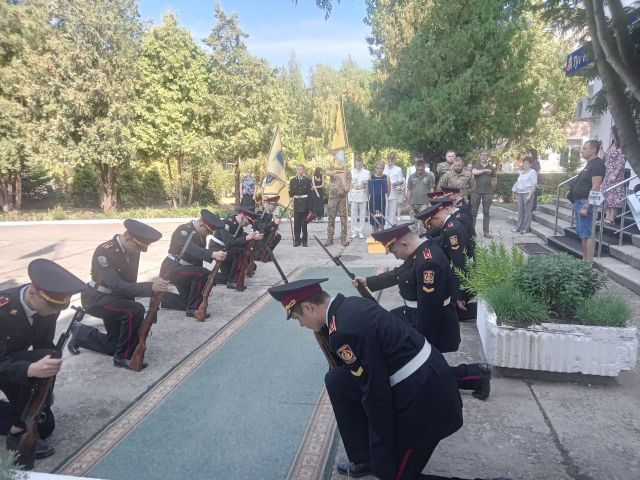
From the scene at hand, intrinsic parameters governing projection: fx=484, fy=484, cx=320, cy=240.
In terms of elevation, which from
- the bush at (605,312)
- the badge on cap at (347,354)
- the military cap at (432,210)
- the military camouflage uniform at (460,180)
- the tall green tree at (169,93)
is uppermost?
the tall green tree at (169,93)

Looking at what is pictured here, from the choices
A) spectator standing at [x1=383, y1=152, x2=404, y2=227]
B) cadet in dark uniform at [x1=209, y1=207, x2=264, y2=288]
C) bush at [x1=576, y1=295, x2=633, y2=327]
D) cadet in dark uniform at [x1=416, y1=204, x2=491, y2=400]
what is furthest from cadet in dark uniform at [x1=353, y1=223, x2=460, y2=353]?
spectator standing at [x1=383, y1=152, x2=404, y2=227]

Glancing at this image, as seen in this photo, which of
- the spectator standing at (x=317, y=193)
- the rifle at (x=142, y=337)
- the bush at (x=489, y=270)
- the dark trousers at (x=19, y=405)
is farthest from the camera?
the spectator standing at (x=317, y=193)

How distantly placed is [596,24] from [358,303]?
69.4 inches

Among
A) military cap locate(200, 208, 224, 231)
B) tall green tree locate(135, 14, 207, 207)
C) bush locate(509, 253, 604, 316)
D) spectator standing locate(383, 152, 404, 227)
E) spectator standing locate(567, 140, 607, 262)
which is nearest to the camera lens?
bush locate(509, 253, 604, 316)

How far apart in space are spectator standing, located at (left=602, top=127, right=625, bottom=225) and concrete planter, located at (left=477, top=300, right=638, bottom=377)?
227 inches

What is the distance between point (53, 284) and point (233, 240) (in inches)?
163

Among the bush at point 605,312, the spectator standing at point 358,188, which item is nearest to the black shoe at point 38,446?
the bush at point 605,312

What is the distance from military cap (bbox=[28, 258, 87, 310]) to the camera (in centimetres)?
319

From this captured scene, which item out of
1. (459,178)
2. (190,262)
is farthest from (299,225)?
(190,262)

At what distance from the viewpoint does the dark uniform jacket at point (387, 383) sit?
245 centimetres

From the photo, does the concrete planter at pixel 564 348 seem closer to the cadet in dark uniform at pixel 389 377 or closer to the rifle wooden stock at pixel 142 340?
the cadet in dark uniform at pixel 389 377

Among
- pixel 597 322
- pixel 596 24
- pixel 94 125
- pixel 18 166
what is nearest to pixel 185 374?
pixel 597 322

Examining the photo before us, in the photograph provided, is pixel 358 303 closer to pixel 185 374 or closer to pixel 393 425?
pixel 393 425

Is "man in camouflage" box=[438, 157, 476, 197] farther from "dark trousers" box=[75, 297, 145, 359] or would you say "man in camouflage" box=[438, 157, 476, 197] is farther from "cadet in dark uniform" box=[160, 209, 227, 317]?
"dark trousers" box=[75, 297, 145, 359]
